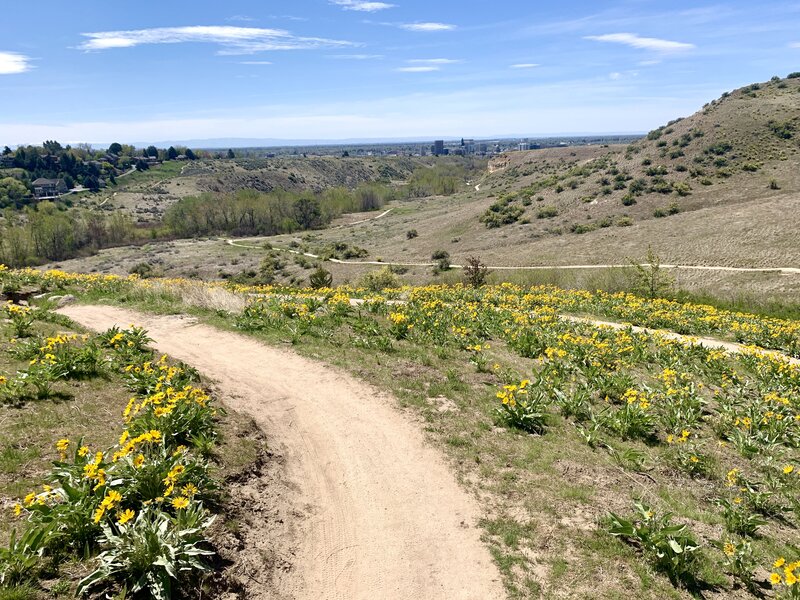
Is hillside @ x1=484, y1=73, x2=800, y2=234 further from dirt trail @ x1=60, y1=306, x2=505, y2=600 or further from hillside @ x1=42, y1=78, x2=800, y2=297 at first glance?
dirt trail @ x1=60, y1=306, x2=505, y2=600

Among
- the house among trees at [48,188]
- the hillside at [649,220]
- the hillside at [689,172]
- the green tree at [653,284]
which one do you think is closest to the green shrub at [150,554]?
the green tree at [653,284]

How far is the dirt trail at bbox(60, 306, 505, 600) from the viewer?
16.5ft

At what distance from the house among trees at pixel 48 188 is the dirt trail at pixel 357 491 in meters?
156

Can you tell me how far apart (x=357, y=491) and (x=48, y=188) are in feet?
545

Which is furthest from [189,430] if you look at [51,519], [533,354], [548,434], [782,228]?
[782,228]

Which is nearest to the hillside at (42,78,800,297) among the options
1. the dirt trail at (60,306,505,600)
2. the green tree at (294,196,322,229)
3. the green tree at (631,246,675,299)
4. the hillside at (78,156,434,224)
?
the green tree at (631,246,675,299)

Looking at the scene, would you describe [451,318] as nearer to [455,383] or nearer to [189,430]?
[455,383]

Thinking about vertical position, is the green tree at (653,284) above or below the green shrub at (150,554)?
below

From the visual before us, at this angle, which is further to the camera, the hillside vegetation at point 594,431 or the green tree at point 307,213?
the green tree at point 307,213

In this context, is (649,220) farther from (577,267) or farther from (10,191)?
(10,191)

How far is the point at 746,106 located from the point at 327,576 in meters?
102

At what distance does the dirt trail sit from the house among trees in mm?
156410

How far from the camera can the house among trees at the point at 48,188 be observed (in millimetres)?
130625

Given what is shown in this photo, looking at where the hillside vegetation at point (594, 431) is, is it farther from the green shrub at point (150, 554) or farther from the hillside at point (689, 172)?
the hillside at point (689, 172)
